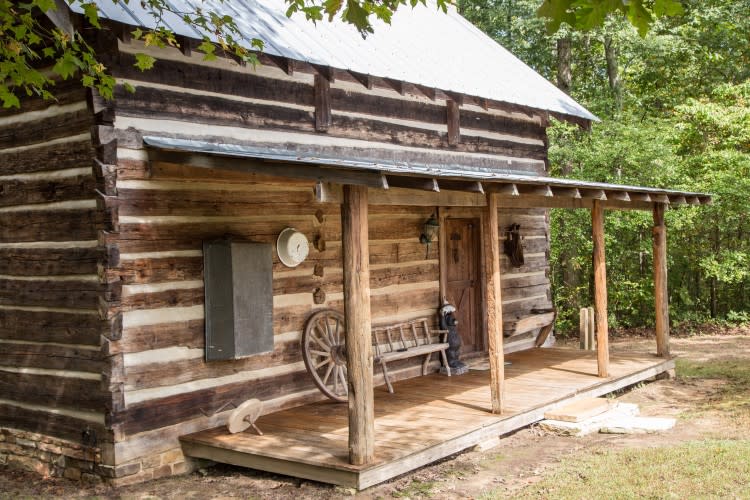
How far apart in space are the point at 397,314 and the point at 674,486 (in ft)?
14.3

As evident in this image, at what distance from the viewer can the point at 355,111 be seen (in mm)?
9297

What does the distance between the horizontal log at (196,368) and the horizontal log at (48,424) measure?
0.52 metres

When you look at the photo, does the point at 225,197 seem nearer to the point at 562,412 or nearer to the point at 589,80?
the point at 562,412

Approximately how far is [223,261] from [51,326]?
167 cm

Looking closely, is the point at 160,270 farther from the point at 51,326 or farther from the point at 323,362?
the point at 323,362

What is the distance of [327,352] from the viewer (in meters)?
8.59

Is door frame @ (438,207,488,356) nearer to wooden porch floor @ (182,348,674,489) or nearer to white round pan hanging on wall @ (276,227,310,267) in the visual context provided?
wooden porch floor @ (182,348,674,489)

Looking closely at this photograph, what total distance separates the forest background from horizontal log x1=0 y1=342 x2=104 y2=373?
11143mm

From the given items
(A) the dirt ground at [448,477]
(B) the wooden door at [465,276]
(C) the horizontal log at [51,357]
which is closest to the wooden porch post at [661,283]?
(A) the dirt ground at [448,477]

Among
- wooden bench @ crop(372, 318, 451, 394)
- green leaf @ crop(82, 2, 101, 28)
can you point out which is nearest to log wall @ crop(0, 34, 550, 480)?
green leaf @ crop(82, 2, 101, 28)

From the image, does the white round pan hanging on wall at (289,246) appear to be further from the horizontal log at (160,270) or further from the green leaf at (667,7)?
the green leaf at (667,7)

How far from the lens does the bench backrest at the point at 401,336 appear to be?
954 centimetres

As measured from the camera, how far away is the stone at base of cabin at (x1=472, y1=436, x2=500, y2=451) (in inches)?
299

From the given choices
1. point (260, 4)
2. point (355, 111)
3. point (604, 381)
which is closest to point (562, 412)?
point (604, 381)
